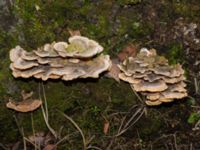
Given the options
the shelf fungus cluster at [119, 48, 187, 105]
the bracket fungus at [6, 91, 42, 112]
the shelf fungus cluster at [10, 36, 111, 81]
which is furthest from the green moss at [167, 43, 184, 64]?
the bracket fungus at [6, 91, 42, 112]

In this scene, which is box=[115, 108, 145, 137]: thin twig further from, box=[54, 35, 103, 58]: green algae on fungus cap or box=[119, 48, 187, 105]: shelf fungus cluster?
box=[54, 35, 103, 58]: green algae on fungus cap

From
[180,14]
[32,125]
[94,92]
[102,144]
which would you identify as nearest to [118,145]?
[102,144]

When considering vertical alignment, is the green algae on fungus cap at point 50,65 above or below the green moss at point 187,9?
below

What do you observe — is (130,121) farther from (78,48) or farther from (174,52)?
(78,48)

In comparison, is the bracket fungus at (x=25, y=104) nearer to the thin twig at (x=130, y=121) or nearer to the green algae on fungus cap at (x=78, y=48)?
the green algae on fungus cap at (x=78, y=48)

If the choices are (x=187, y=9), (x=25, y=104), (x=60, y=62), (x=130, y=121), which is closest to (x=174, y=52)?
(x=187, y=9)

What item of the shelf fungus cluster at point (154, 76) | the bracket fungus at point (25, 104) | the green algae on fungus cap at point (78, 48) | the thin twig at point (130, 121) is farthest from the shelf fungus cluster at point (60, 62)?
the thin twig at point (130, 121)
